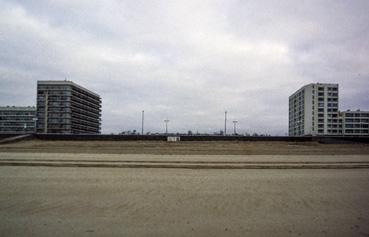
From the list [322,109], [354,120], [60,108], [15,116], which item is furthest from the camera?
[15,116]

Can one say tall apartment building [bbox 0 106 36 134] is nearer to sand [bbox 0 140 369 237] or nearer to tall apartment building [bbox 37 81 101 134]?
tall apartment building [bbox 37 81 101 134]

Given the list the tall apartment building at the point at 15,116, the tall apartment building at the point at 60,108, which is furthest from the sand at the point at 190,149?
the tall apartment building at the point at 15,116

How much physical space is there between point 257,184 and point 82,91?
5149 inches

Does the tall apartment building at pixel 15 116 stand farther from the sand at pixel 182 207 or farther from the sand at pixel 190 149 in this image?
the sand at pixel 182 207

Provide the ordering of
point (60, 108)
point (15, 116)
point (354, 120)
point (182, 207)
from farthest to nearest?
point (15, 116), point (354, 120), point (60, 108), point (182, 207)

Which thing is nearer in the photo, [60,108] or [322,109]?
[60,108]

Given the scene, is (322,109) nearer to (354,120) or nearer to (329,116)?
(329,116)

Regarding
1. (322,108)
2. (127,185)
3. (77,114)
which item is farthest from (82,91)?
(127,185)

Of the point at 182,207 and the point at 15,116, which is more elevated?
the point at 15,116

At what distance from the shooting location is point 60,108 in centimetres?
12850

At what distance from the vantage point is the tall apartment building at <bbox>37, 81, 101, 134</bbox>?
128 meters

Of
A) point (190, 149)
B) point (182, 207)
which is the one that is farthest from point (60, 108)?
point (182, 207)

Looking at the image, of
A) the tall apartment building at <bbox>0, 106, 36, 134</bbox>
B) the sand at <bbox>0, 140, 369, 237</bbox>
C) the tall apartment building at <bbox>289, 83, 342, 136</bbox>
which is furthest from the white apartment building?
the sand at <bbox>0, 140, 369, 237</bbox>

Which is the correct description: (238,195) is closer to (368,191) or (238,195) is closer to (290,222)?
(290,222)
